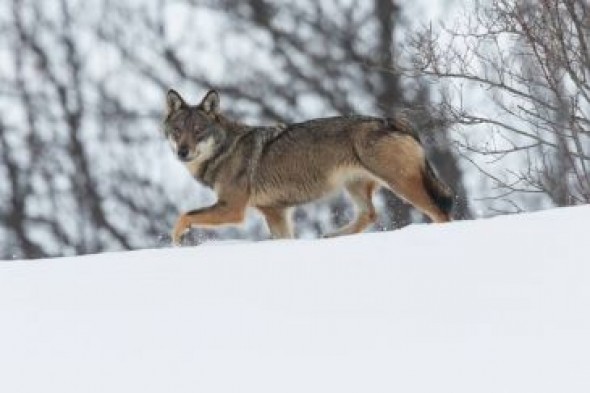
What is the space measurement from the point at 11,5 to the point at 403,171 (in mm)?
25196

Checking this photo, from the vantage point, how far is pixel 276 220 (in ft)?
35.9

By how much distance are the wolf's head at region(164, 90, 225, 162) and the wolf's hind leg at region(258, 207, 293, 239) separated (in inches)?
25.4

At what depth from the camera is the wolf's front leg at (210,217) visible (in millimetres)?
10188

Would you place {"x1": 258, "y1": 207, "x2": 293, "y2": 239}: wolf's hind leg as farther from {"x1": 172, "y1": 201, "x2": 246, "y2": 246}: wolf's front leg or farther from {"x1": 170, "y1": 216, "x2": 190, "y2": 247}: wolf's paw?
{"x1": 170, "y1": 216, "x2": 190, "y2": 247}: wolf's paw

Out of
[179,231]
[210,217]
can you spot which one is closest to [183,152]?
[210,217]

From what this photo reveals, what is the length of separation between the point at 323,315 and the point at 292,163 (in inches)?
208

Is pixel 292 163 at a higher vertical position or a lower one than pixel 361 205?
higher

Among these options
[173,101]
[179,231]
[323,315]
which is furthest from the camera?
[173,101]

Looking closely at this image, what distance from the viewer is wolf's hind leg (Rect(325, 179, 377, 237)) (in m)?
10.9

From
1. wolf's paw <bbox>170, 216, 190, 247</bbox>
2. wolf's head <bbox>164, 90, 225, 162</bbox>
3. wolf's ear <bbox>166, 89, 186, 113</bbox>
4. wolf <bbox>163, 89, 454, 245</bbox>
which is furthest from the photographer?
wolf's ear <bbox>166, 89, 186, 113</bbox>

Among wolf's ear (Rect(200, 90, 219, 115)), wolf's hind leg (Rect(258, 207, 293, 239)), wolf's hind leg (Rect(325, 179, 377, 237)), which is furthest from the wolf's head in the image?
wolf's hind leg (Rect(325, 179, 377, 237))

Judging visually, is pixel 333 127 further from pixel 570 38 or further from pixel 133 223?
pixel 133 223

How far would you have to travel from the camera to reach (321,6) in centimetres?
2608

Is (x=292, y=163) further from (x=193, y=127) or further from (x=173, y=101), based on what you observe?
(x=173, y=101)
